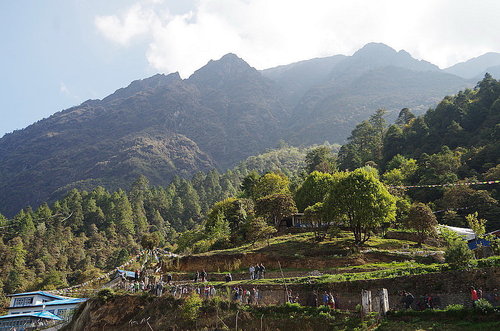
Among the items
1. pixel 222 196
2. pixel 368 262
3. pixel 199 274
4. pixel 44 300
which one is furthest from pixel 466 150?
pixel 222 196

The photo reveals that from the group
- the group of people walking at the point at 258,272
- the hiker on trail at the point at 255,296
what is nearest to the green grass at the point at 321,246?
the group of people walking at the point at 258,272

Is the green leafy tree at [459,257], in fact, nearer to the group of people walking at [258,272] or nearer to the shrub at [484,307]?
the shrub at [484,307]

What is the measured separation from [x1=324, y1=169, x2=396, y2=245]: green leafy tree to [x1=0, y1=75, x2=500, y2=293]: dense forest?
0.31 ft

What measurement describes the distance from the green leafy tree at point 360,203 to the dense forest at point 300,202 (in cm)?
9

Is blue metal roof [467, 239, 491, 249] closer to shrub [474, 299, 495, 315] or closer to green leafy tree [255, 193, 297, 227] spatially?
shrub [474, 299, 495, 315]

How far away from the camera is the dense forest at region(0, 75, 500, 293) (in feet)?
134

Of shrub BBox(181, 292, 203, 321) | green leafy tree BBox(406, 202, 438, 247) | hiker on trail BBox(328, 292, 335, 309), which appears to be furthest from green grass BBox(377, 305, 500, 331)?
green leafy tree BBox(406, 202, 438, 247)

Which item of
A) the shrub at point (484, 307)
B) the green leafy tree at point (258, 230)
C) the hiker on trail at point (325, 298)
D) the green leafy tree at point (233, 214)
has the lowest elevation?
the hiker on trail at point (325, 298)

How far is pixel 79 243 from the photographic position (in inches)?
3553

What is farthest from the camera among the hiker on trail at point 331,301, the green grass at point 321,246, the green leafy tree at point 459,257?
the green grass at point 321,246

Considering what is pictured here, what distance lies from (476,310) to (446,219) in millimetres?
29217

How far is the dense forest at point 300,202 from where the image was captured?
134 feet

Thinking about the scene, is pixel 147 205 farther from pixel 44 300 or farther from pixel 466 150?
pixel 466 150

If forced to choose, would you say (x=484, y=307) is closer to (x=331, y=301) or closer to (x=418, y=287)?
(x=418, y=287)
